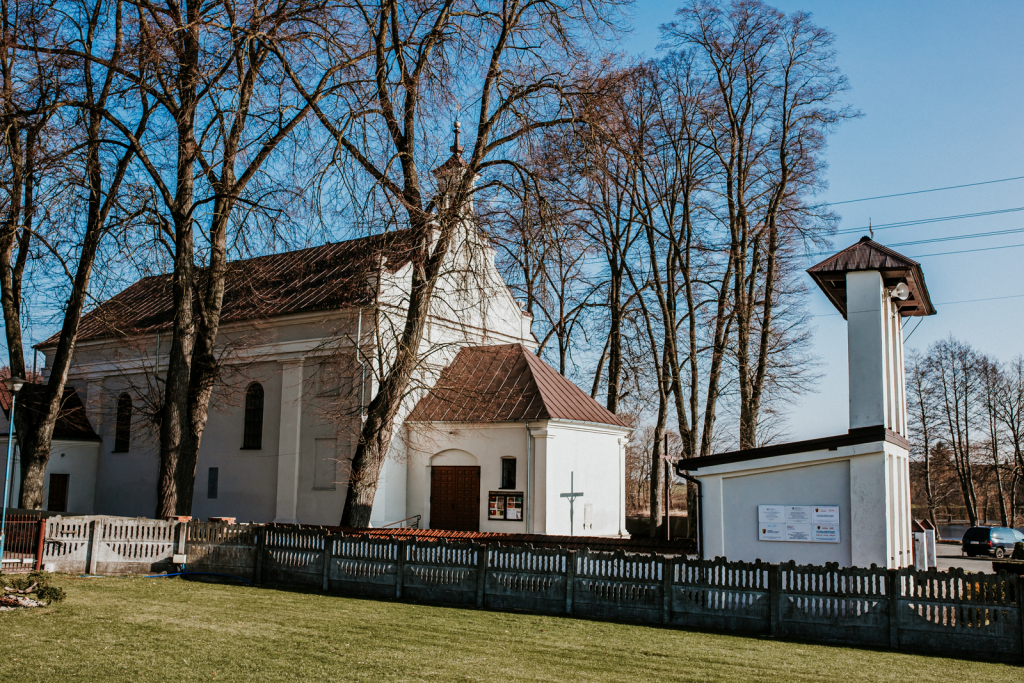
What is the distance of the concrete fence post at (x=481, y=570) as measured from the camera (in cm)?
1388

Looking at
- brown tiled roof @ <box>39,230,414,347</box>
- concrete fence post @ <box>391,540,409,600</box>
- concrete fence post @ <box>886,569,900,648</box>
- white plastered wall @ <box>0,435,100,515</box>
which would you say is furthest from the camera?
white plastered wall @ <box>0,435,100,515</box>

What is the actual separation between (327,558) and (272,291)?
18782mm

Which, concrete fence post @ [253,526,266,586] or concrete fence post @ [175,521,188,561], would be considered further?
concrete fence post @ [175,521,188,561]

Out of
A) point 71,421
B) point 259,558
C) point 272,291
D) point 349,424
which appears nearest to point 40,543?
point 259,558

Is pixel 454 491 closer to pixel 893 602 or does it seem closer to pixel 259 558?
pixel 259 558

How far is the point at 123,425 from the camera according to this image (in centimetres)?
3600

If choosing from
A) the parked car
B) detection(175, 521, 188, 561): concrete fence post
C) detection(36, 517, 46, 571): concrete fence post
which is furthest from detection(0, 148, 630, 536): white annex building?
the parked car

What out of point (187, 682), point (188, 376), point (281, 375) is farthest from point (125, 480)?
point (187, 682)

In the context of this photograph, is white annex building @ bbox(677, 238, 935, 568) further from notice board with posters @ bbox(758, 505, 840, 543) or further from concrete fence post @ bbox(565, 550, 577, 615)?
concrete fence post @ bbox(565, 550, 577, 615)

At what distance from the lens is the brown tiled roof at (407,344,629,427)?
91.8 ft

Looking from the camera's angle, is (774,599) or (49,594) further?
(49,594)

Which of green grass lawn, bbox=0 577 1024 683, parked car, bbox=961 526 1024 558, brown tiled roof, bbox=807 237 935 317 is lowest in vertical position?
parked car, bbox=961 526 1024 558

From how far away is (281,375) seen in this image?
1234 inches

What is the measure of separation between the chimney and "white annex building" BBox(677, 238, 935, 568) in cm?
2
